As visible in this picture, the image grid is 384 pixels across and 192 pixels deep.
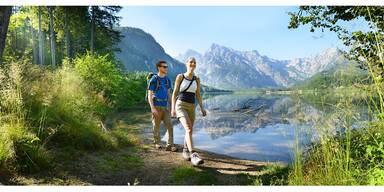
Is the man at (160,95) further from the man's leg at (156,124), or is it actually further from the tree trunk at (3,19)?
the tree trunk at (3,19)

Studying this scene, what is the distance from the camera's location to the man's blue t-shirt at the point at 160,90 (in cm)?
787

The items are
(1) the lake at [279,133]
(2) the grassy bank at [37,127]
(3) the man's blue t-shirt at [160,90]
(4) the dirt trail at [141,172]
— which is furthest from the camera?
(3) the man's blue t-shirt at [160,90]

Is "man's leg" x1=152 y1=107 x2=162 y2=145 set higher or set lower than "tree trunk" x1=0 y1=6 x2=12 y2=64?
lower

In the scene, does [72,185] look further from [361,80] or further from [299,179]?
[361,80]

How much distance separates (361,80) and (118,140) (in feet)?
19.6

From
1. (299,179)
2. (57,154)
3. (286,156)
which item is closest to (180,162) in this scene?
(57,154)

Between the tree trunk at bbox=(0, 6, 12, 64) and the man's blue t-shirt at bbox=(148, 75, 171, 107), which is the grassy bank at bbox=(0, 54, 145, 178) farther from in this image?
the man's blue t-shirt at bbox=(148, 75, 171, 107)

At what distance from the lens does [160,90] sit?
802cm

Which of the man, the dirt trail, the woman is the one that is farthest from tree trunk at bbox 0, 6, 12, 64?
the woman

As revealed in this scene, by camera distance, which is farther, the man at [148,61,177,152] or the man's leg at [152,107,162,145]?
the man's leg at [152,107,162,145]

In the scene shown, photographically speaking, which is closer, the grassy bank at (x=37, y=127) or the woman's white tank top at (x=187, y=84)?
the grassy bank at (x=37, y=127)

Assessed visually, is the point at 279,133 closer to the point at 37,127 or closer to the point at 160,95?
the point at 160,95

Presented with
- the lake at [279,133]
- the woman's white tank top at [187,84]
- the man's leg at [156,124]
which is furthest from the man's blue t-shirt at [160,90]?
the lake at [279,133]

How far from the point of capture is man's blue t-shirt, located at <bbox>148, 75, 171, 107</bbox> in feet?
25.8
